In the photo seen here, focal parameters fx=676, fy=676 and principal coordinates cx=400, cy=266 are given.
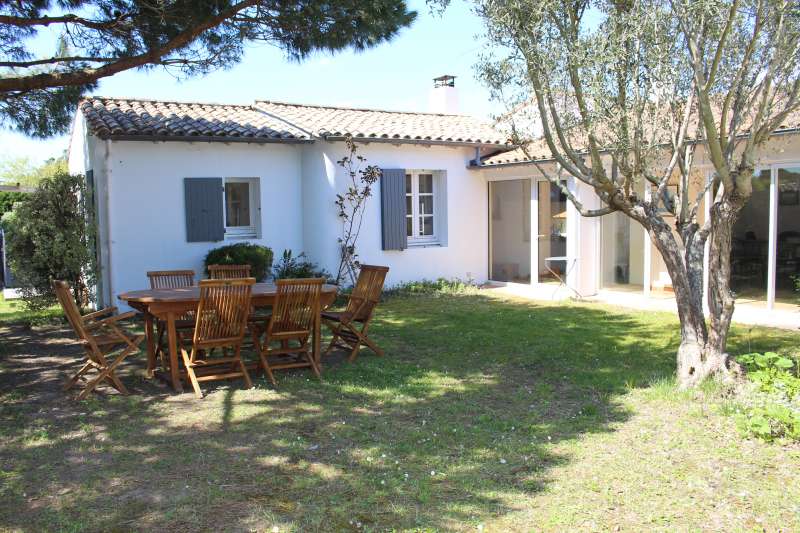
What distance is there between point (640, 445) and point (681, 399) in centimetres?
120

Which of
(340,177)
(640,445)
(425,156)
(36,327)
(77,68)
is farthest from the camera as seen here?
(425,156)

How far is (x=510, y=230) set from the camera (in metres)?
14.7

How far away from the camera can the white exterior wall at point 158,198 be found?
36.5 feet

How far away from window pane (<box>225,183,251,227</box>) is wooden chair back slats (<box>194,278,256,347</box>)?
6388 mm

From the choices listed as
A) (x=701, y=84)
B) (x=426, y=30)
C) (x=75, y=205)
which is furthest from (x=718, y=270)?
(x=75, y=205)

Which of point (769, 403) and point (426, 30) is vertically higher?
point (426, 30)

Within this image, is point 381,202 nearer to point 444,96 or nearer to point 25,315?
point 444,96

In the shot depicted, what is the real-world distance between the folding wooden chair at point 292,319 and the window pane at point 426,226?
7.50 meters

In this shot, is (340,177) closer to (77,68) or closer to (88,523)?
(77,68)

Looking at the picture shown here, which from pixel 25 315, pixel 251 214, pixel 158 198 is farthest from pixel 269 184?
pixel 25 315

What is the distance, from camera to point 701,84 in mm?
5422

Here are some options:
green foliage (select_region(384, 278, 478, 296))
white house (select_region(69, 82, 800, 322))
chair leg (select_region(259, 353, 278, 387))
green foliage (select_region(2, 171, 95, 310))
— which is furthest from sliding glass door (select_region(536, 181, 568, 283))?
green foliage (select_region(2, 171, 95, 310))

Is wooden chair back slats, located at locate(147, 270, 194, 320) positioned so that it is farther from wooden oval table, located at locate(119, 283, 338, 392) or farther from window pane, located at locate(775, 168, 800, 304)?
window pane, located at locate(775, 168, 800, 304)

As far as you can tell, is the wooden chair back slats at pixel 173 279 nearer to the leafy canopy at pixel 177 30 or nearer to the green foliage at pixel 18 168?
the leafy canopy at pixel 177 30
